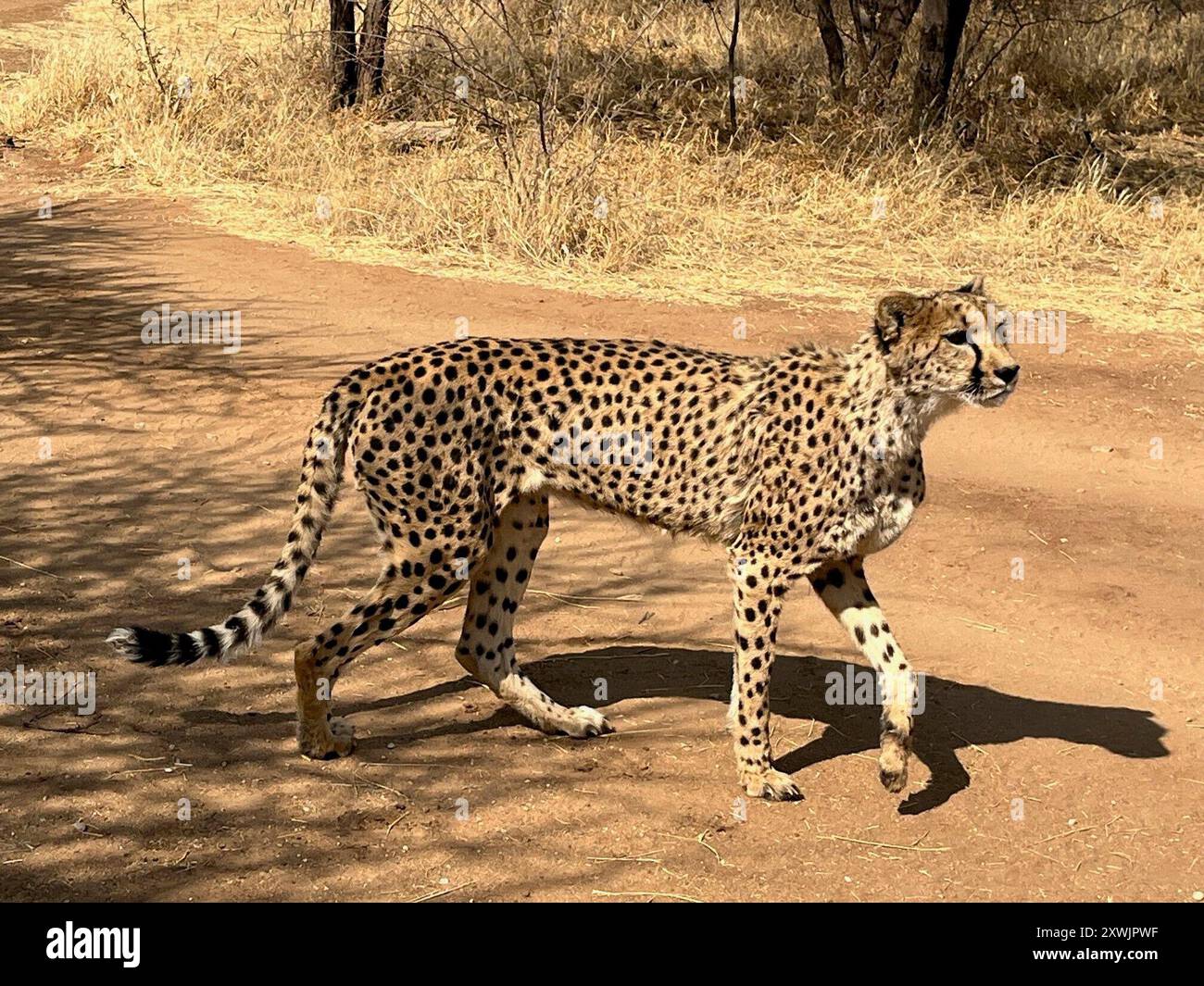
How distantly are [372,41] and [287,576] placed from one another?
34.7ft

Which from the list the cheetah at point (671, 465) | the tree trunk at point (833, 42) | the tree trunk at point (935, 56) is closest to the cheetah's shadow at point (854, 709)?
the cheetah at point (671, 465)

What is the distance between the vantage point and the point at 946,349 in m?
4.57

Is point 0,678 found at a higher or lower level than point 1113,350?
lower

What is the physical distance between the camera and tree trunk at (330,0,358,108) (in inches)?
551

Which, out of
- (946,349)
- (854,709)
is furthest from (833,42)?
(946,349)

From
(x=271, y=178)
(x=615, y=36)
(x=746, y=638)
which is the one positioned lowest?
(x=746, y=638)

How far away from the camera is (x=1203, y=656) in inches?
227

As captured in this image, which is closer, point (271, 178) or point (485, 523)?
point (485, 523)

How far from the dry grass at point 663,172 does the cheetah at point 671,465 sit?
17.4ft

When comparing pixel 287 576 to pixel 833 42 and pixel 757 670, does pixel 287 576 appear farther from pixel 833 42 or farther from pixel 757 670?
pixel 833 42

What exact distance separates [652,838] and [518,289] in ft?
19.7

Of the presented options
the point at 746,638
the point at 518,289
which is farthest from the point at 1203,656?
the point at 518,289

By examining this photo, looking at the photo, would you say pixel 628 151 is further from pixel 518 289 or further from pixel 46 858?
pixel 46 858

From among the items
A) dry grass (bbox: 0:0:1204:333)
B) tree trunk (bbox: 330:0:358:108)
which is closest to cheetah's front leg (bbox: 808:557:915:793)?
dry grass (bbox: 0:0:1204:333)
